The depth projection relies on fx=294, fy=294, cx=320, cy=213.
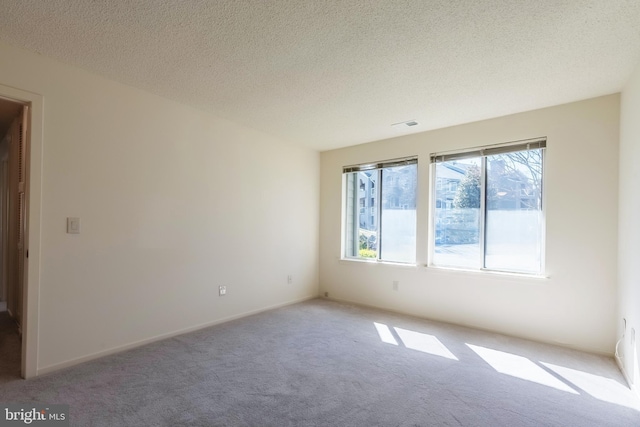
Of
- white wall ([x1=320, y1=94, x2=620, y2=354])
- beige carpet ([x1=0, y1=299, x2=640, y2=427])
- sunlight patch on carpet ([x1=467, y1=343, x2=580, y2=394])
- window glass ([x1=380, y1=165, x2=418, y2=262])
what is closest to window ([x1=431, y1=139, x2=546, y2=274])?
white wall ([x1=320, y1=94, x2=620, y2=354])

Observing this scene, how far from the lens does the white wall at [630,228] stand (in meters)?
2.25

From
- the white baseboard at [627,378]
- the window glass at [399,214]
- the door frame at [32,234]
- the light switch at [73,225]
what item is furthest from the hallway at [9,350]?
the white baseboard at [627,378]

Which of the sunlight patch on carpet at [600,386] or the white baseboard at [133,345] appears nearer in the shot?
the sunlight patch on carpet at [600,386]

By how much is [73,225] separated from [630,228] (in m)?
4.69

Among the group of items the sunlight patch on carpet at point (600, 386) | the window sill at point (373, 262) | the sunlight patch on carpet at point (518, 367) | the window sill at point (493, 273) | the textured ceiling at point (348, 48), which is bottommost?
the sunlight patch on carpet at point (518, 367)

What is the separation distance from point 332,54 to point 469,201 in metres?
2.61

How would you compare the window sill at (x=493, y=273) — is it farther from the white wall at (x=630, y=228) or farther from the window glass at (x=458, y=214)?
the white wall at (x=630, y=228)

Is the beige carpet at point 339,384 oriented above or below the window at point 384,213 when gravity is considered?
below

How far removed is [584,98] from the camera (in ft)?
9.75

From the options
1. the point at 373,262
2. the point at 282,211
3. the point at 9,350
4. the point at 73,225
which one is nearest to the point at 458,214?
the point at 373,262

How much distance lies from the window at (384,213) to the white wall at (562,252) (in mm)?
298

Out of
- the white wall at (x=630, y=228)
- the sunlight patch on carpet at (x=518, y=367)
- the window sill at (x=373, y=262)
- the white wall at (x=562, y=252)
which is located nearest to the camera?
the white wall at (x=630, y=228)

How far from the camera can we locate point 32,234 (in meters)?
2.32

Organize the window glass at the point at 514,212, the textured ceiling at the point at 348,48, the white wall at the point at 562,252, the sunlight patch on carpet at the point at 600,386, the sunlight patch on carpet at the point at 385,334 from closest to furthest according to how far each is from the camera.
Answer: the textured ceiling at the point at 348,48
the sunlight patch on carpet at the point at 600,386
the white wall at the point at 562,252
the sunlight patch on carpet at the point at 385,334
the window glass at the point at 514,212
